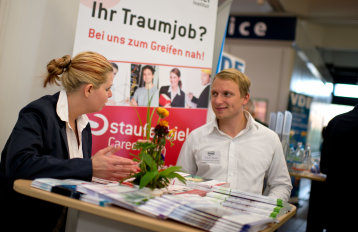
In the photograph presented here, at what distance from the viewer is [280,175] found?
8.08 feet

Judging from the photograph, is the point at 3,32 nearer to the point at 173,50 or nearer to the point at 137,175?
the point at 173,50

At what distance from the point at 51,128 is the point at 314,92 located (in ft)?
38.8

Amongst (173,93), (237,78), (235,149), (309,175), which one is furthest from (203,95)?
(309,175)

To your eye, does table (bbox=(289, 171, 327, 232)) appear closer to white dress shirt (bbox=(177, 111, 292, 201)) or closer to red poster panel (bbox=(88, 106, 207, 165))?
white dress shirt (bbox=(177, 111, 292, 201))

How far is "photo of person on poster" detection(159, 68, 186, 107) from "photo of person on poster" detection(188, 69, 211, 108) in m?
0.08

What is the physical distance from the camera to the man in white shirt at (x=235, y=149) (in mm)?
2441

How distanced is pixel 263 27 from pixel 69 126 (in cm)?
785

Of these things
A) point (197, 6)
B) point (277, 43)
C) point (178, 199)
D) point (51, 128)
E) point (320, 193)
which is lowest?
point (320, 193)

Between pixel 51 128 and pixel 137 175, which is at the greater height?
pixel 51 128

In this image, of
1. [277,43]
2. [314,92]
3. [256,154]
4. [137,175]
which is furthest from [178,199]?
[314,92]

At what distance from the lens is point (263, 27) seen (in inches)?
358

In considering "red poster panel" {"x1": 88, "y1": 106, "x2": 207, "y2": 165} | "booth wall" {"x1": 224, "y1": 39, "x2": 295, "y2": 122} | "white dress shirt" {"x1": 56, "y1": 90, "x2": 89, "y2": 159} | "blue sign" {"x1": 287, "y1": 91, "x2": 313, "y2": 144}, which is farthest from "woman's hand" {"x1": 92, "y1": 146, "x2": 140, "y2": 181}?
"booth wall" {"x1": 224, "y1": 39, "x2": 295, "y2": 122}

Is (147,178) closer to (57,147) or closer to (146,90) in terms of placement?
(57,147)

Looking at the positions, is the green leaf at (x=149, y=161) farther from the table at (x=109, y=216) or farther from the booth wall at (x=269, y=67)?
the booth wall at (x=269, y=67)
